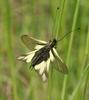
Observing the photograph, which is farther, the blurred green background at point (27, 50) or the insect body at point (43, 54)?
the blurred green background at point (27, 50)

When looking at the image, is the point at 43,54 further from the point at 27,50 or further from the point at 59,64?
the point at 27,50

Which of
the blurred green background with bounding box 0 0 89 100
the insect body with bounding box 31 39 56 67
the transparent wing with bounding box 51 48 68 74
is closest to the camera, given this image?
the transparent wing with bounding box 51 48 68 74

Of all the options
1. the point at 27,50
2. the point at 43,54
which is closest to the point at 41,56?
the point at 43,54

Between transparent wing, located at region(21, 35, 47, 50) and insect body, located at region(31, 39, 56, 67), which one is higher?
transparent wing, located at region(21, 35, 47, 50)

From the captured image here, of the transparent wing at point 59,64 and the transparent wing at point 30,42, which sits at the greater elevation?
the transparent wing at point 30,42

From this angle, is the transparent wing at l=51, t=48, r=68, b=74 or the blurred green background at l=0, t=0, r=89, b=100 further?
the blurred green background at l=0, t=0, r=89, b=100

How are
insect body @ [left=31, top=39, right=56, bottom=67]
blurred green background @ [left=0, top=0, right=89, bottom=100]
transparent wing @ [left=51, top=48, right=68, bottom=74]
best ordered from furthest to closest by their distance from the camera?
blurred green background @ [left=0, top=0, right=89, bottom=100]
insect body @ [left=31, top=39, right=56, bottom=67]
transparent wing @ [left=51, top=48, right=68, bottom=74]
